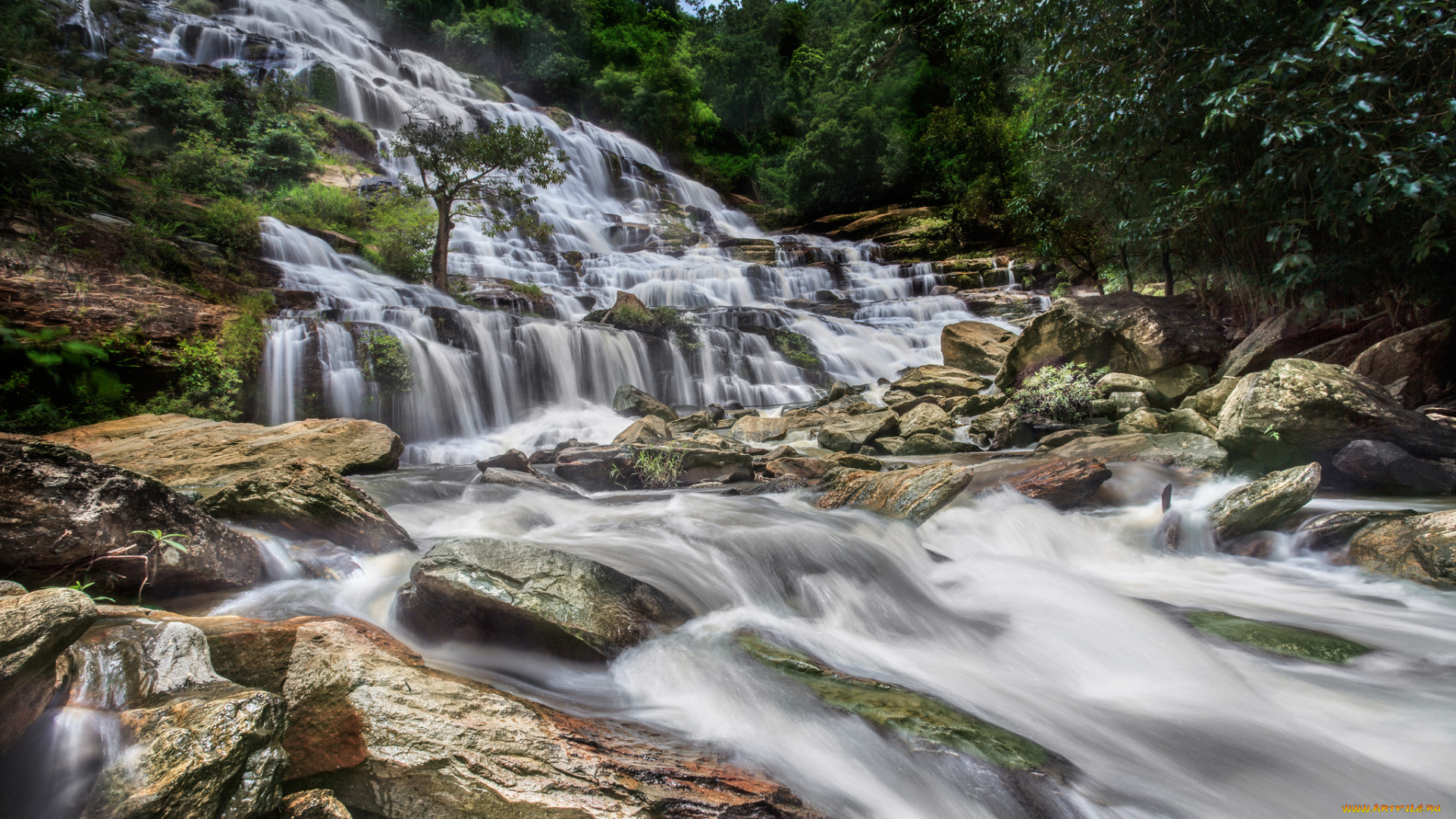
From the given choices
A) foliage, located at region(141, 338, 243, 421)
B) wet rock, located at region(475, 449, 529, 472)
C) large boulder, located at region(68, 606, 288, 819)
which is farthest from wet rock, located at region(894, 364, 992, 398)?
foliage, located at region(141, 338, 243, 421)

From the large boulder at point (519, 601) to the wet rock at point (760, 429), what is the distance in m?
6.89

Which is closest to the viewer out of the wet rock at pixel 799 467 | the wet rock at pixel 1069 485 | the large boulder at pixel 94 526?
the large boulder at pixel 94 526

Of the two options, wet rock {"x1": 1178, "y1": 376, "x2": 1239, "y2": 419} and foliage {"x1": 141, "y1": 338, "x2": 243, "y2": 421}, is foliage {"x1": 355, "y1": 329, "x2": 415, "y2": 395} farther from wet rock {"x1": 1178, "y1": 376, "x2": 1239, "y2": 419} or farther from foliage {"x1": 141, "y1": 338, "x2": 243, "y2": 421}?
wet rock {"x1": 1178, "y1": 376, "x2": 1239, "y2": 419}

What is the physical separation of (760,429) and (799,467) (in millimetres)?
3186

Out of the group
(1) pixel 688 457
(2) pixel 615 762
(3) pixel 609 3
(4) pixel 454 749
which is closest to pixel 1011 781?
(2) pixel 615 762

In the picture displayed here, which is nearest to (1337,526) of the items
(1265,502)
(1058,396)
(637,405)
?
(1265,502)

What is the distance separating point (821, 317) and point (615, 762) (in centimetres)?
1642

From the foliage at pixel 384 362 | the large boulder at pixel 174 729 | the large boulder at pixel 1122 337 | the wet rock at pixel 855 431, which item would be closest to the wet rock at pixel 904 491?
the wet rock at pixel 855 431

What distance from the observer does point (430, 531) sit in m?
4.91

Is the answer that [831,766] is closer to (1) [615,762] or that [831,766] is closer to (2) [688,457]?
(1) [615,762]

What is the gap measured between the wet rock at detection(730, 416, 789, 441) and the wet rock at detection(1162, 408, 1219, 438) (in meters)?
5.29

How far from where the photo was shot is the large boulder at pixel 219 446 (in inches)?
213

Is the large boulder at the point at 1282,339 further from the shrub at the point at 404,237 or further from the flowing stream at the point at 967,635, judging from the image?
the shrub at the point at 404,237

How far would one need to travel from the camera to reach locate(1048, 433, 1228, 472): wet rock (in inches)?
233
